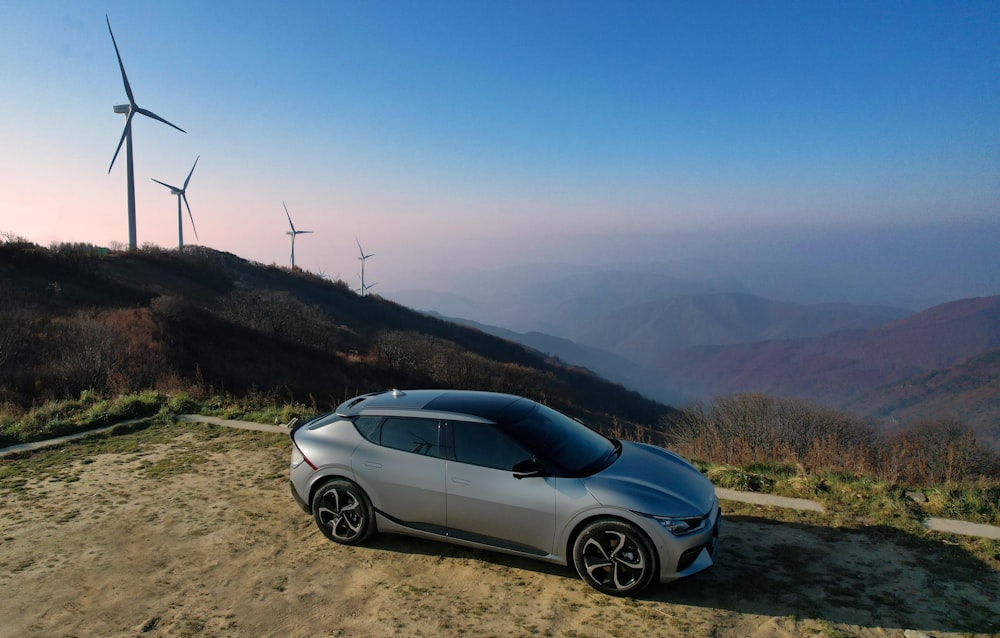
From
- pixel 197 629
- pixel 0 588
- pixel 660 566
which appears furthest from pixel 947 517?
pixel 0 588

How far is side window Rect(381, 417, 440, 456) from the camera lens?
5.19 metres

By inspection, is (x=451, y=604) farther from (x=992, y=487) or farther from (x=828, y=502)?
(x=992, y=487)

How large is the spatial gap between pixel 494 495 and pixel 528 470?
1.19 feet

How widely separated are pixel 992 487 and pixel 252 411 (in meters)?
10.8

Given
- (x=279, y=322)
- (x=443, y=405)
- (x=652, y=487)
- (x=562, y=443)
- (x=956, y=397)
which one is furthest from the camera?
(x=956, y=397)

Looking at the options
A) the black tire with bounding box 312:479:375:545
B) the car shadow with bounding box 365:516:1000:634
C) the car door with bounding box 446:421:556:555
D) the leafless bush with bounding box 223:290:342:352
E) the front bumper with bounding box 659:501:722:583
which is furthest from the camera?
the leafless bush with bounding box 223:290:342:352

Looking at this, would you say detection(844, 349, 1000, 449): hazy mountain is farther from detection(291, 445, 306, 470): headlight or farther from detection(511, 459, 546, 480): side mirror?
detection(291, 445, 306, 470): headlight

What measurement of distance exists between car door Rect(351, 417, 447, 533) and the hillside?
8.00 metres

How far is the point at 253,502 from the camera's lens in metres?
6.36

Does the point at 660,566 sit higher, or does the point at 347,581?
the point at 660,566

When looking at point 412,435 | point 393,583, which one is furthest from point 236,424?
point 393,583

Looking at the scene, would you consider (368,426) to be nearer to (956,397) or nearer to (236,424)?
(236,424)

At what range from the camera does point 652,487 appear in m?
4.61

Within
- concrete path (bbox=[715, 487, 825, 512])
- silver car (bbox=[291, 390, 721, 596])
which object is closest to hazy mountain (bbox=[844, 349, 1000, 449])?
concrete path (bbox=[715, 487, 825, 512])
